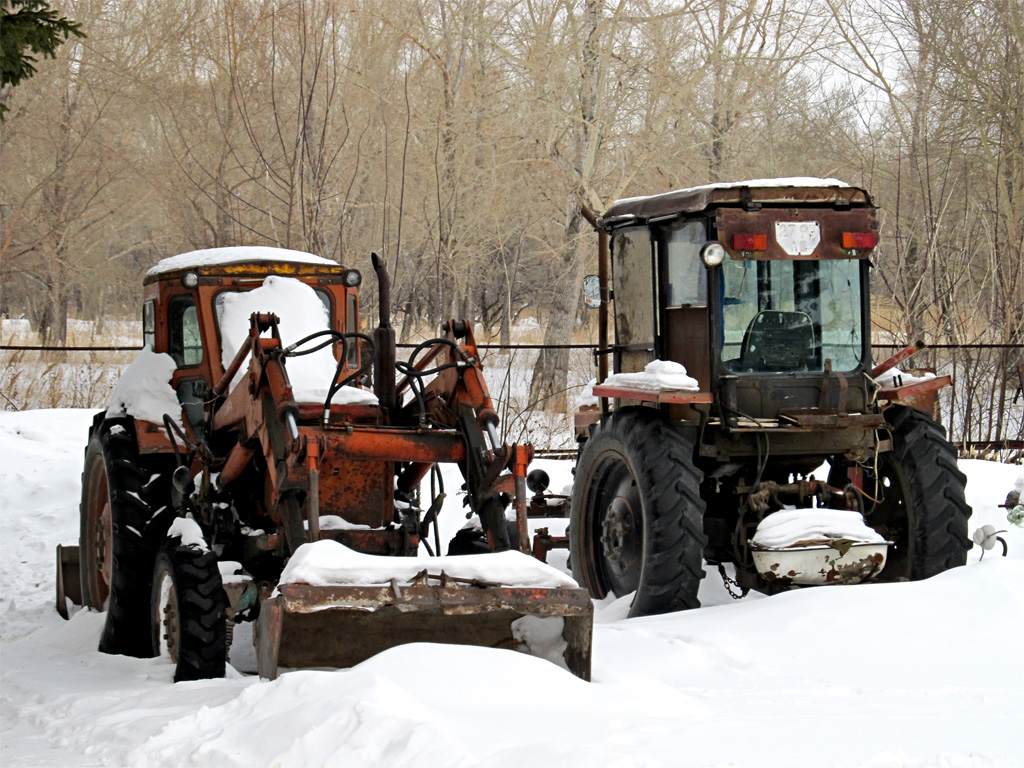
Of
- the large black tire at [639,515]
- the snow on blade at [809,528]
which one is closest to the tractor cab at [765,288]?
the large black tire at [639,515]

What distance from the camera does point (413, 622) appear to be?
6.19m

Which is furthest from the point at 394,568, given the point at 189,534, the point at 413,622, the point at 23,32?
the point at 23,32

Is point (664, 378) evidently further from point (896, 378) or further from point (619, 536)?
point (896, 378)

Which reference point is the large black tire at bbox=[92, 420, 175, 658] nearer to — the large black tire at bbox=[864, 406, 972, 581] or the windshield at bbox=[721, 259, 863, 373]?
the windshield at bbox=[721, 259, 863, 373]

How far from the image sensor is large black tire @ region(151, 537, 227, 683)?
6.22 meters

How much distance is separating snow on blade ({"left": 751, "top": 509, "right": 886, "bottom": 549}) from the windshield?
960 millimetres

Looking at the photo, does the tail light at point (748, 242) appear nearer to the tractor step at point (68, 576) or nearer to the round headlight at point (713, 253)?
the round headlight at point (713, 253)

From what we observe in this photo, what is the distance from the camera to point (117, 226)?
99.5 ft

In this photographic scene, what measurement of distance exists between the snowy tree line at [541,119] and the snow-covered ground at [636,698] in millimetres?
9021

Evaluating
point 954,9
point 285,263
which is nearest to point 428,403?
point 285,263

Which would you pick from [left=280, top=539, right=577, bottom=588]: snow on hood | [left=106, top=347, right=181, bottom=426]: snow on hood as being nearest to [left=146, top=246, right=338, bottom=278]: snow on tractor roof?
[left=106, top=347, right=181, bottom=426]: snow on hood

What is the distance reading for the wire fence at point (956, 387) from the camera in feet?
50.2

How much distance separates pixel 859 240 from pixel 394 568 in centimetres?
368

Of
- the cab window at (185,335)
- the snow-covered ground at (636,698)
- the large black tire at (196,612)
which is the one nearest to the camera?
the snow-covered ground at (636,698)
